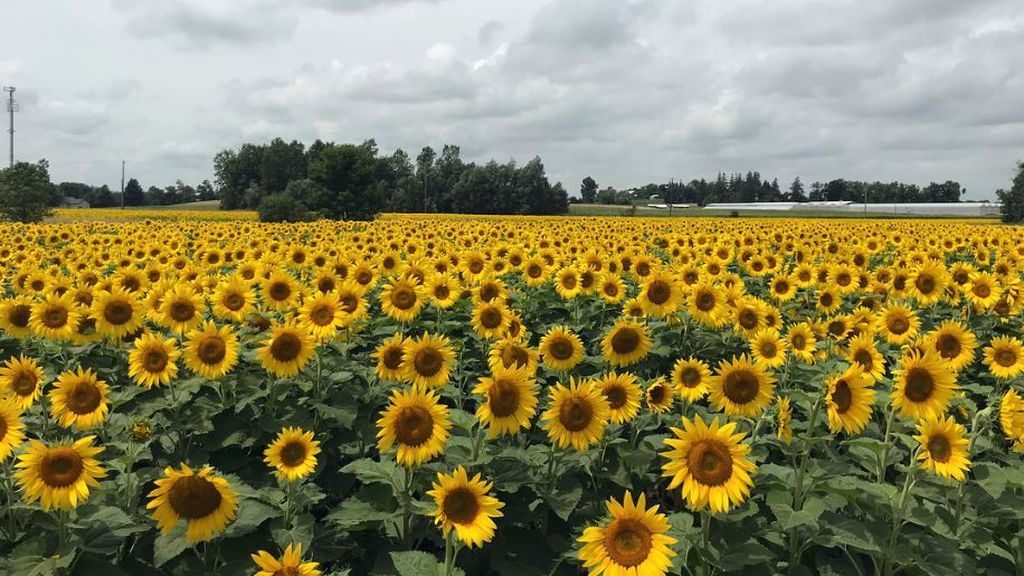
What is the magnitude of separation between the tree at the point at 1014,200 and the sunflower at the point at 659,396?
294 feet

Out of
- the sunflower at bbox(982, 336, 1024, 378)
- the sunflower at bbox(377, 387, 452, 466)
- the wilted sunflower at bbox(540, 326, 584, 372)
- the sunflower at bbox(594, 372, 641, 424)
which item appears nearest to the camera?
the sunflower at bbox(377, 387, 452, 466)

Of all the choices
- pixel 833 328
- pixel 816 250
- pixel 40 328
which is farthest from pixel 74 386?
pixel 816 250

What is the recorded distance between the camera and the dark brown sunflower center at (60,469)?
3387 millimetres

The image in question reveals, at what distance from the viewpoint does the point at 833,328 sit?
7.02 meters

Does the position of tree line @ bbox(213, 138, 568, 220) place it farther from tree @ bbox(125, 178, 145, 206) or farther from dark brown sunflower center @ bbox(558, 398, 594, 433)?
dark brown sunflower center @ bbox(558, 398, 594, 433)

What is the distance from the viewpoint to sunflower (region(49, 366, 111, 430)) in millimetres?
4219

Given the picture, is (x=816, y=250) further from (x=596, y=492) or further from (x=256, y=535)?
(x=256, y=535)

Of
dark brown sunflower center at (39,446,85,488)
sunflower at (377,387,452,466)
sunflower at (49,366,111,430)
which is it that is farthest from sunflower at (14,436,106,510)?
sunflower at (377,387,452,466)

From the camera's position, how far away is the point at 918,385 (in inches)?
163

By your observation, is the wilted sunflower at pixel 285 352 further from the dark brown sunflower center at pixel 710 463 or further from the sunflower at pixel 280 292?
the dark brown sunflower center at pixel 710 463

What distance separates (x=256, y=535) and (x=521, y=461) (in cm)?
158

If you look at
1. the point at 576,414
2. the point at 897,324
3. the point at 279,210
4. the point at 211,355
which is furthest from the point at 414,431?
the point at 279,210

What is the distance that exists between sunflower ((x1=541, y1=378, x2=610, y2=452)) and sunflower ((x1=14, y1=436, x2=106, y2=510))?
238 cm

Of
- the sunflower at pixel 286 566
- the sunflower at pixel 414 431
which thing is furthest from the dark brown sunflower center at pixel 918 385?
the sunflower at pixel 286 566
